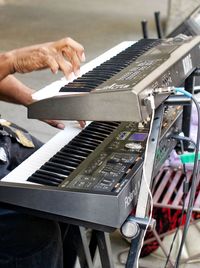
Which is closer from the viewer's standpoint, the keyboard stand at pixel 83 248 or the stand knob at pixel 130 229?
the stand knob at pixel 130 229

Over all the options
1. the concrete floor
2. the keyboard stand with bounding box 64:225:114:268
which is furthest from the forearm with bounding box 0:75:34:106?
the concrete floor

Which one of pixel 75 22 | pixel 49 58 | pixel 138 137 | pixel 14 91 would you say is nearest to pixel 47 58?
pixel 49 58

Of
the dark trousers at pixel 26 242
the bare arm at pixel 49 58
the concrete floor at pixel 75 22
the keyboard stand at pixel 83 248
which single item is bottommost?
the concrete floor at pixel 75 22

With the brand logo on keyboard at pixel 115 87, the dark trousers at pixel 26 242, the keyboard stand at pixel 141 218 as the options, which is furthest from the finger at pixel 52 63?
the dark trousers at pixel 26 242

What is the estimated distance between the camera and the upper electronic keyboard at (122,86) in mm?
798

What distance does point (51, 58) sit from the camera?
92cm

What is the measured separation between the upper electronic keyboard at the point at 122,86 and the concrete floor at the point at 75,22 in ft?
6.87

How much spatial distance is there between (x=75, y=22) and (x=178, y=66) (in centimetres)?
430

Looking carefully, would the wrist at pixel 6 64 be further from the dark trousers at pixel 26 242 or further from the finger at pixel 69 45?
the dark trousers at pixel 26 242

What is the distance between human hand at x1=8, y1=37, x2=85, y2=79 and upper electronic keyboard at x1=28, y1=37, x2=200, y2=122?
0.04 meters

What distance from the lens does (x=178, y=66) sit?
102cm

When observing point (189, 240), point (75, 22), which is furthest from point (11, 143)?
point (75, 22)

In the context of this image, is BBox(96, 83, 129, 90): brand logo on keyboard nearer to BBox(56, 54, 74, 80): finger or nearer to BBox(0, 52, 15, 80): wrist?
BBox(56, 54, 74, 80): finger

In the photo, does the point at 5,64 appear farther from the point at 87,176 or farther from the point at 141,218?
the point at 141,218
